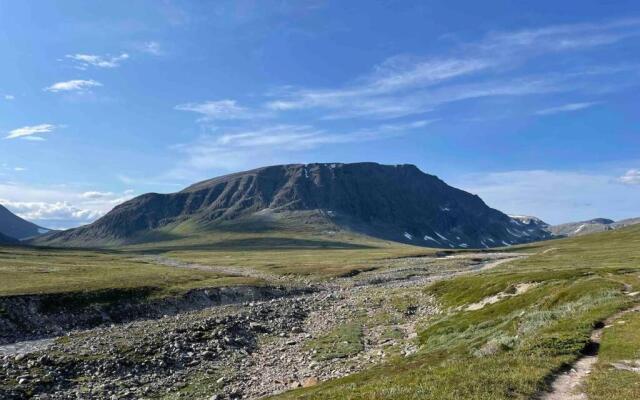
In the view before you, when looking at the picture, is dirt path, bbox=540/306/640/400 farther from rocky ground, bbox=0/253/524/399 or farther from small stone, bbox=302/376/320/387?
rocky ground, bbox=0/253/524/399

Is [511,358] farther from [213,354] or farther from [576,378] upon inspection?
[213,354]

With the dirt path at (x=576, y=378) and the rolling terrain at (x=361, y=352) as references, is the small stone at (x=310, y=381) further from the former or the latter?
the dirt path at (x=576, y=378)

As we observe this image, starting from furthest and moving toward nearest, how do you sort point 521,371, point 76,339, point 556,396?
point 76,339, point 521,371, point 556,396

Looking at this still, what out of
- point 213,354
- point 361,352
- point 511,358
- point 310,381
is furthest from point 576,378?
point 213,354

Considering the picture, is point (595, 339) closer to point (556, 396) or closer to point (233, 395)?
point (556, 396)

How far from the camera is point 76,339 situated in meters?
47.0

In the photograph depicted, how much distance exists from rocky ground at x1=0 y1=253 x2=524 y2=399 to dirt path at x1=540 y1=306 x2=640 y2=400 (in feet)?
52.7

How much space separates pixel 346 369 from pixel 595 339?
660 inches

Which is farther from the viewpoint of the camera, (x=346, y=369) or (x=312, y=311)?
(x=312, y=311)

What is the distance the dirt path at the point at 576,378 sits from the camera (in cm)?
1850

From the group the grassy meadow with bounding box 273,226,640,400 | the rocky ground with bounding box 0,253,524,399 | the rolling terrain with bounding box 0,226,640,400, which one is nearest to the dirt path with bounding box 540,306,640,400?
the rolling terrain with bounding box 0,226,640,400

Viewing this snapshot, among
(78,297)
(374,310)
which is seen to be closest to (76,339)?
(78,297)

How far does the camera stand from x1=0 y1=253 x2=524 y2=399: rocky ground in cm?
3216

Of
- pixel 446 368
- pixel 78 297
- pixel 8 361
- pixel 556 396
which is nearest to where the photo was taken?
pixel 556 396
